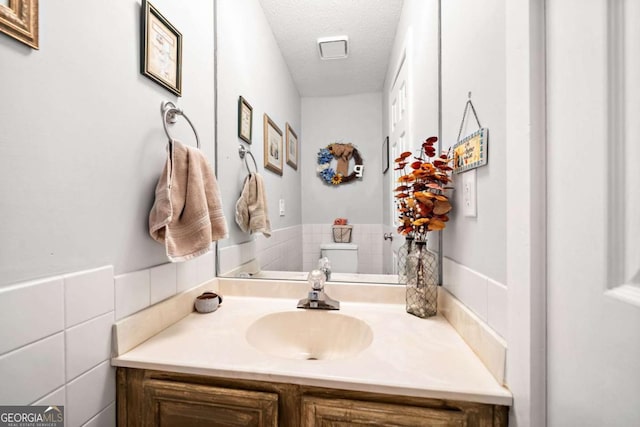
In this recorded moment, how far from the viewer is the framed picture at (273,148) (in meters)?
1.22

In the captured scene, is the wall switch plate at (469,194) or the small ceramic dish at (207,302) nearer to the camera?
the wall switch plate at (469,194)

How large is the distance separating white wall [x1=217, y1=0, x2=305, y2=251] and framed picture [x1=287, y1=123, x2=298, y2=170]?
0.02 metres

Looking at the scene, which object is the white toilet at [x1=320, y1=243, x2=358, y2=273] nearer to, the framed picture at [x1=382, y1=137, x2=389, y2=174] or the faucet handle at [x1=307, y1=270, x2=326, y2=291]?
the faucet handle at [x1=307, y1=270, x2=326, y2=291]

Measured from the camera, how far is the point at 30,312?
1.59ft

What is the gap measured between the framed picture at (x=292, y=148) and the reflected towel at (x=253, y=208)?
Result: 0.16m

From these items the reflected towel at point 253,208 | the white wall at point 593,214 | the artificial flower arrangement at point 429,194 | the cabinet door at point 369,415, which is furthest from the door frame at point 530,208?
the reflected towel at point 253,208

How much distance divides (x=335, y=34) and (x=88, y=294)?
1249mm

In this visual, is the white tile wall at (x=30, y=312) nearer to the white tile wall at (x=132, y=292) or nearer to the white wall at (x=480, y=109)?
the white tile wall at (x=132, y=292)

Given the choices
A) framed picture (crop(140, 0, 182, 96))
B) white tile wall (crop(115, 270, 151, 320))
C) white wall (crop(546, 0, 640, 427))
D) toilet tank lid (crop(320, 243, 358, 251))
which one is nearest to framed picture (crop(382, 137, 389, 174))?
toilet tank lid (crop(320, 243, 358, 251))

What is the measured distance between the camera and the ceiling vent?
114 cm

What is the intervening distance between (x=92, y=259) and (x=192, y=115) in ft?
2.04

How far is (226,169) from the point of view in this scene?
3.88ft

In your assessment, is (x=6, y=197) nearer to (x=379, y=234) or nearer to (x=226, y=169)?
(x=226, y=169)

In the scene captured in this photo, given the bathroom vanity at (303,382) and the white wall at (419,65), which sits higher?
the white wall at (419,65)
